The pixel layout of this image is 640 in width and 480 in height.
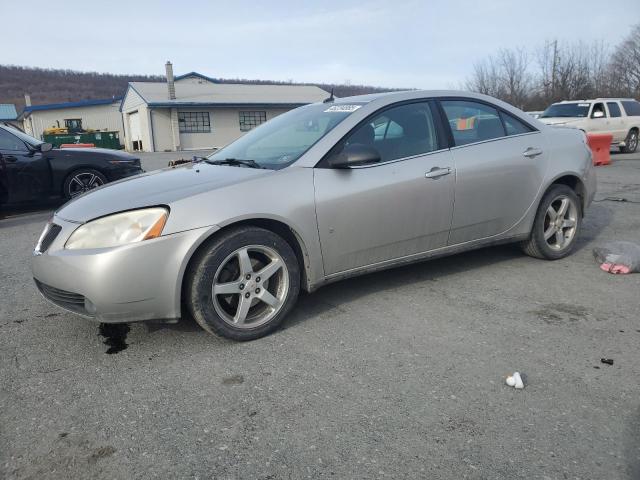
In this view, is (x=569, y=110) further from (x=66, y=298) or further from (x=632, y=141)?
(x=66, y=298)

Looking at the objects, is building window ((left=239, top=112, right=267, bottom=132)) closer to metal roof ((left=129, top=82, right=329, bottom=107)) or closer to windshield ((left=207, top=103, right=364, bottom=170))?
metal roof ((left=129, top=82, right=329, bottom=107))

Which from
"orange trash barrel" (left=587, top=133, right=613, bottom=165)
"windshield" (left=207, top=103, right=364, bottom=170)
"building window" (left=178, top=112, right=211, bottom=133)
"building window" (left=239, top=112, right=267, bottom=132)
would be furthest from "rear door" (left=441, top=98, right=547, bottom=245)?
"building window" (left=239, top=112, right=267, bottom=132)

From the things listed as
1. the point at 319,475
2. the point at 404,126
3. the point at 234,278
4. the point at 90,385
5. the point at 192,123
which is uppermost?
the point at 192,123

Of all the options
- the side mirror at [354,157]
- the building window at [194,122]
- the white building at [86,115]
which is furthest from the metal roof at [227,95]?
the side mirror at [354,157]

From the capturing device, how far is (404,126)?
12.8 feet

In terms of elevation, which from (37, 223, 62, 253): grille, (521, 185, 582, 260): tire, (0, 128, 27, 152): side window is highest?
(0, 128, 27, 152): side window

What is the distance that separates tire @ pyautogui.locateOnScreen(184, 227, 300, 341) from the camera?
119 inches

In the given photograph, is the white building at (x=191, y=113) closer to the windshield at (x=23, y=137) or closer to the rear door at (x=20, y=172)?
the windshield at (x=23, y=137)

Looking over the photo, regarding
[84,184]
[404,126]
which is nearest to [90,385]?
[404,126]

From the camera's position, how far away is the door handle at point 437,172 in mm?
3797

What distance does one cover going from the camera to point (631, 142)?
17641mm

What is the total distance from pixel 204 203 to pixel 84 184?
6214mm

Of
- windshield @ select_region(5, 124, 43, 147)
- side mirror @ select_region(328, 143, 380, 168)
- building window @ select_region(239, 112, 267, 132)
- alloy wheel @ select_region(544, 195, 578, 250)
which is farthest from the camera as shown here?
building window @ select_region(239, 112, 267, 132)

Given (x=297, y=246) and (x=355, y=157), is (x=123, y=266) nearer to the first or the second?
(x=297, y=246)
